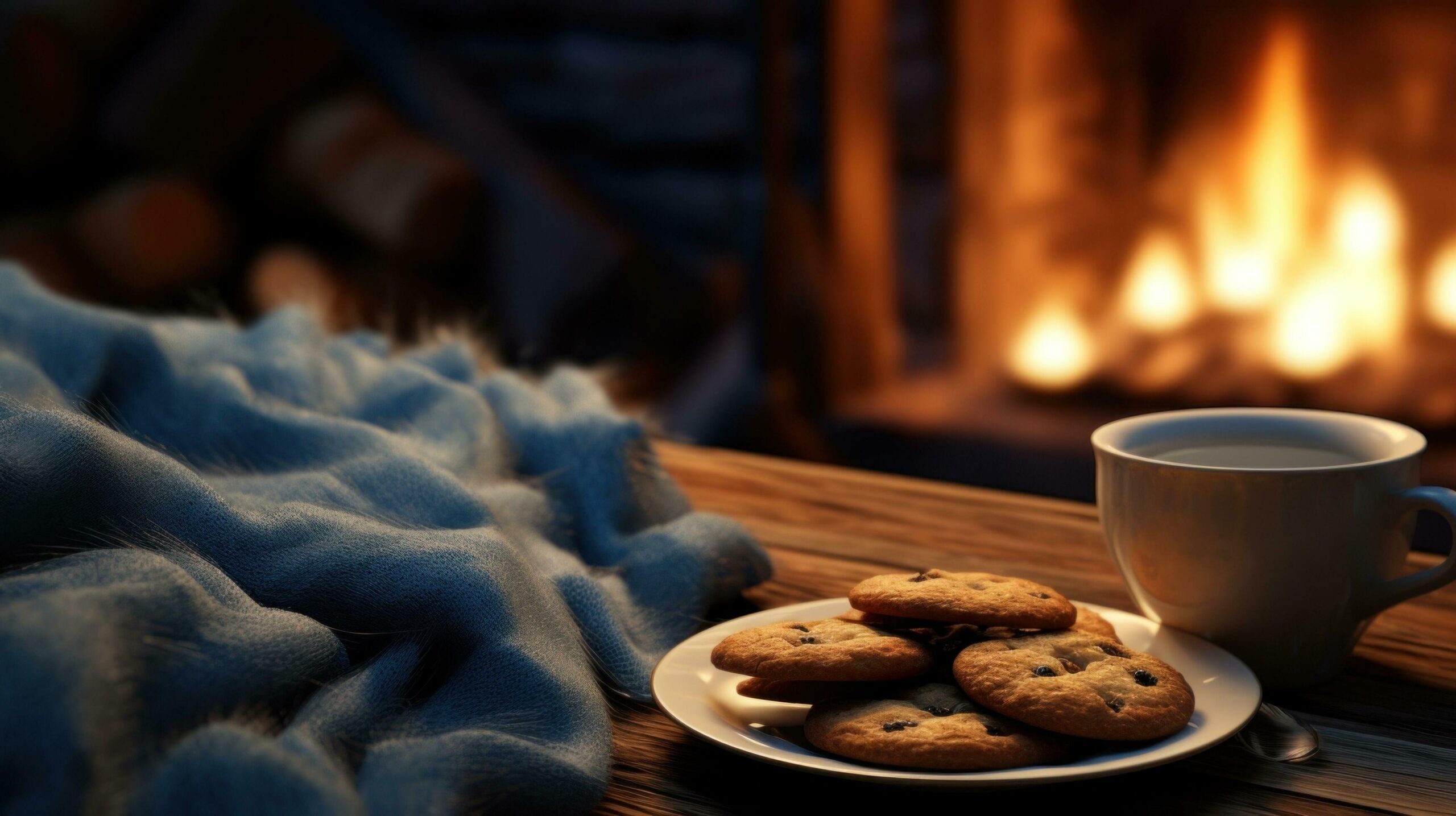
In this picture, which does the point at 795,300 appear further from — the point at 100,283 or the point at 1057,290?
the point at 100,283

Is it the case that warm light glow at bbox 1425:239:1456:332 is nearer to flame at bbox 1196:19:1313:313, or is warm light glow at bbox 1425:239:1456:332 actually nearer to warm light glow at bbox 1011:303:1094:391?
flame at bbox 1196:19:1313:313

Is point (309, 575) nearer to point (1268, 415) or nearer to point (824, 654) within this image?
point (824, 654)

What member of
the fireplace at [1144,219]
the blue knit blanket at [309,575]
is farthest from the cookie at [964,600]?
the fireplace at [1144,219]

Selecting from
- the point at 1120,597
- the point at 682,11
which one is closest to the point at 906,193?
the point at 682,11

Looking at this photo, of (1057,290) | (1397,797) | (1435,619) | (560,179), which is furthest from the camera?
(560,179)

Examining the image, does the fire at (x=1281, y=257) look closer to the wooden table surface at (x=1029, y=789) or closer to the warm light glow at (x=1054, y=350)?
the warm light glow at (x=1054, y=350)

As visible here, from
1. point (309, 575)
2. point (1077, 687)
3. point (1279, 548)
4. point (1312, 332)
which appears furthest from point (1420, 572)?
point (1312, 332)
